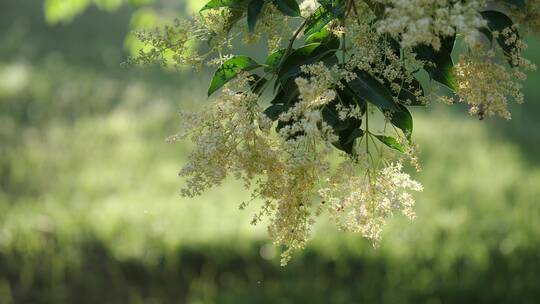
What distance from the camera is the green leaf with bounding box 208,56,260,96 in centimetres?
147

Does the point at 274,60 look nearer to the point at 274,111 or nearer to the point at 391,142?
the point at 274,111

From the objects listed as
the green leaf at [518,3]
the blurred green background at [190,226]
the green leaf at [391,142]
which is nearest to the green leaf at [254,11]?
the green leaf at [391,142]

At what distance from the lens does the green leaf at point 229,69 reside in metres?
1.47

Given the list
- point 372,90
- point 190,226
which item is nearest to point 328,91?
point 372,90

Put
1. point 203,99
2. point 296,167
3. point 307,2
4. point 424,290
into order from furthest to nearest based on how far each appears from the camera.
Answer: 1. point 203,99
2. point 424,290
3. point 307,2
4. point 296,167

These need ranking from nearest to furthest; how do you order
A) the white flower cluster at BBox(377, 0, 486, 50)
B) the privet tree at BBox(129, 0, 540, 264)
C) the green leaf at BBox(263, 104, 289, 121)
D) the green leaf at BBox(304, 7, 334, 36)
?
1. the white flower cluster at BBox(377, 0, 486, 50)
2. the privet tree at BBox(129, 0, 540, 264)
3. the green leaf at BBox(263, 104, 289, 121)
4. the green leaf at BBox(304, 7, 334, 36)

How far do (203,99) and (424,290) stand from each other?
4.60m

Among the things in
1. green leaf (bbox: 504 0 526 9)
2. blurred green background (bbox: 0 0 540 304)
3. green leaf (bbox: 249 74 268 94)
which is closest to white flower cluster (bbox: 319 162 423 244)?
green leaf (bbox: 249 74 268 94)

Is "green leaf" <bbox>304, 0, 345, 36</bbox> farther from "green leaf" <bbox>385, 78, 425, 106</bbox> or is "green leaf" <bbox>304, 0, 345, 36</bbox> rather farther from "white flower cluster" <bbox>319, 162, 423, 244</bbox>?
"white flower cluster" <bbox>319, 162, 423, 244</bbox>

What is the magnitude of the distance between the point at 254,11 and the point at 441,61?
344 mm

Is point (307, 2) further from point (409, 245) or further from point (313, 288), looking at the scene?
point (409, 245)

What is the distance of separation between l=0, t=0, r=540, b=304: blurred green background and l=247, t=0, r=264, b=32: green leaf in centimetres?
272

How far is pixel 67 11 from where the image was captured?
14.6 feet

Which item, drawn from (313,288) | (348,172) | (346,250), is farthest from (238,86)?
(346,250)
